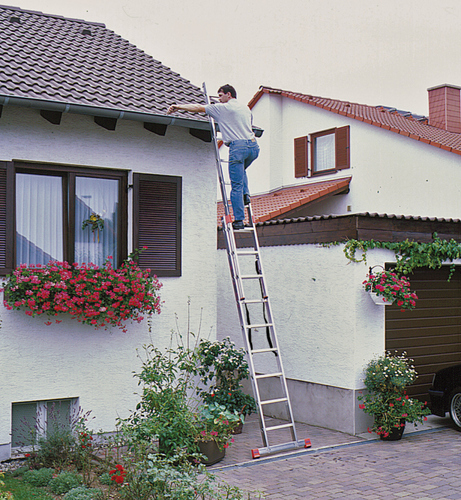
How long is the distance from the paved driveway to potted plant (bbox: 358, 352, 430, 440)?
214mm

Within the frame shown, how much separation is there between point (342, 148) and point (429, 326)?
26.2 ft

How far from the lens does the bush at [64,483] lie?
19.5ft

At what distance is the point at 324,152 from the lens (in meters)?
17.5

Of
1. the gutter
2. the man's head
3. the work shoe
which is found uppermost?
the man's head

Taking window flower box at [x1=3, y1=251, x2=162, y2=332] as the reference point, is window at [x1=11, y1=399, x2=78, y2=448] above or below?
below

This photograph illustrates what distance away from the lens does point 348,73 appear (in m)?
20.0

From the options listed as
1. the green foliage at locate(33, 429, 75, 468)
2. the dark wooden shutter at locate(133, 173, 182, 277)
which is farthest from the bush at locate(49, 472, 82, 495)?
the dark wooden shutter at locate(133, 173, 182, 277)

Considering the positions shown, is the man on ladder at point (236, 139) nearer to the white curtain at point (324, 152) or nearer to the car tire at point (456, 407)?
the car tire at point (456, 407)

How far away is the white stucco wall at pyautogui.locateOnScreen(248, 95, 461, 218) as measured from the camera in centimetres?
1520

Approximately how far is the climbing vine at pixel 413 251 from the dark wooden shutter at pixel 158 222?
236cm

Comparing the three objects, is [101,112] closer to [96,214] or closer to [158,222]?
[96,214]

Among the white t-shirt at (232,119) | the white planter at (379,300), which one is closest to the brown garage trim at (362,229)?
the white planter at (379,300)

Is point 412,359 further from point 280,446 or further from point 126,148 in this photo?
point 126,148

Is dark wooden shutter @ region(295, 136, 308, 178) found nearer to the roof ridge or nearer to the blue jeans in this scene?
the roof ridge
